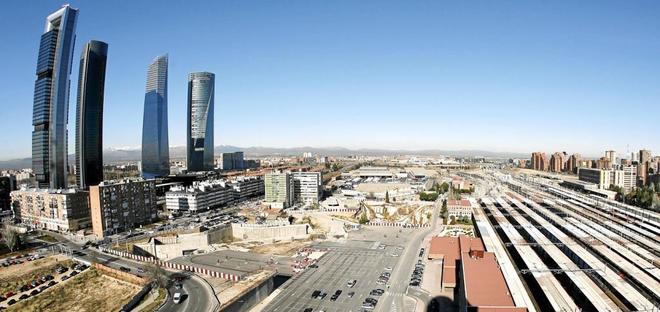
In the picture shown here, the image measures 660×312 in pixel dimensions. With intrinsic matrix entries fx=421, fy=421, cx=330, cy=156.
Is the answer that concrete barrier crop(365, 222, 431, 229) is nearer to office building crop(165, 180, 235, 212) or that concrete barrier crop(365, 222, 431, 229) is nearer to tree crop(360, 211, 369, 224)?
tree crop(360, 211, 369, 224)

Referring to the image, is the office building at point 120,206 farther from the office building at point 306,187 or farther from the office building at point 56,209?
the office building at point 306,187

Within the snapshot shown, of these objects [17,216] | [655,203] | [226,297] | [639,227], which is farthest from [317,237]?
[655,203]

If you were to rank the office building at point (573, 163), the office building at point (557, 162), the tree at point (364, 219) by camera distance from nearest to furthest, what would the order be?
the tree at point (364, 219)
the office building at point (573, 163)
the office building at point (557, 162)

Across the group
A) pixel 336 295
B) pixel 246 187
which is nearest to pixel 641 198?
pixel 336 295

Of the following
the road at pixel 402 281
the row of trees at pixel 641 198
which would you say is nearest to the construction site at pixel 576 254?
the row of trees at pixel 641 198

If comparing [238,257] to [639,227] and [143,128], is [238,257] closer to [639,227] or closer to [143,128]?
[639,227]

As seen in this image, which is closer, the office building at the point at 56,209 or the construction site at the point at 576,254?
the construction site at the point at 576,254

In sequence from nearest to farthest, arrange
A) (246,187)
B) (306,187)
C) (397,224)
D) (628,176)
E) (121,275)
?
(121,275)
(397,224)
(306,187)
(246,187)
(628,176)

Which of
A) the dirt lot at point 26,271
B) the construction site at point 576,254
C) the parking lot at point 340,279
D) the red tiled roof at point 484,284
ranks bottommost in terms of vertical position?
the dirt lot at point 26,271

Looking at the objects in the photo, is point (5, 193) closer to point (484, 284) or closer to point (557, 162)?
point (484, 284)
